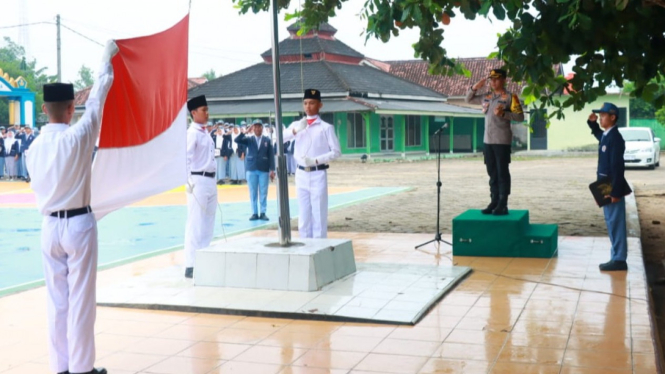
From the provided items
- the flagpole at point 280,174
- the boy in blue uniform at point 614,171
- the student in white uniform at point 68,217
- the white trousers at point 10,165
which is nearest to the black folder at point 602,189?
the boy in blue uniform at point 614,171

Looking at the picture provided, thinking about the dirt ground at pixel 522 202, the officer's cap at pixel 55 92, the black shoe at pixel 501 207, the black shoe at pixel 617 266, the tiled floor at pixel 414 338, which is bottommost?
the dirt ground at pixel 522 202

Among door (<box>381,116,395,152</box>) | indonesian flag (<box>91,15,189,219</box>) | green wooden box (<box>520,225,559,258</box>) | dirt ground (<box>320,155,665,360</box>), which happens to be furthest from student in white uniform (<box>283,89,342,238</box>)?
door (<box>381,116,395,152</box>)

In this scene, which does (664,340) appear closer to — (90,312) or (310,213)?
(310,213)

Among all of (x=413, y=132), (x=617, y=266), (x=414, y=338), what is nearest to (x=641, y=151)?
(x=413, y=132)

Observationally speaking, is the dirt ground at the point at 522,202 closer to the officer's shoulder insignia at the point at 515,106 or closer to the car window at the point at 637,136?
the car window at the point at 637,136

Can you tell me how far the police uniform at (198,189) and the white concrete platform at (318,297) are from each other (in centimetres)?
43

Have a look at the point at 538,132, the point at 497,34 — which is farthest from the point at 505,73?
the point at 538,132

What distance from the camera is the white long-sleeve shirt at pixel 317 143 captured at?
377 inches

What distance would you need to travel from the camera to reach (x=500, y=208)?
33.8 feet

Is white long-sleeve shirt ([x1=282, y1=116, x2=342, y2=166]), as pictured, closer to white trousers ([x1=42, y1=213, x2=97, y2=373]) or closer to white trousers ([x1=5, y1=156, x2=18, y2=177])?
white trousers ([x1=42, y1=213, x2=97, y2=373])

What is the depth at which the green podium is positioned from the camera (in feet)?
32.0

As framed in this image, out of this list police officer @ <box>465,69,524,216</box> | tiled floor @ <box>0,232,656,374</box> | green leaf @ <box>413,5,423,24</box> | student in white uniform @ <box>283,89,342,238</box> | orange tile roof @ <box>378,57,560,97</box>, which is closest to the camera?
tiled floor @ <box>0,232,656,374</box>

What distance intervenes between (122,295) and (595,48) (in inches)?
203

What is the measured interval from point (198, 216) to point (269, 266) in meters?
1.28
